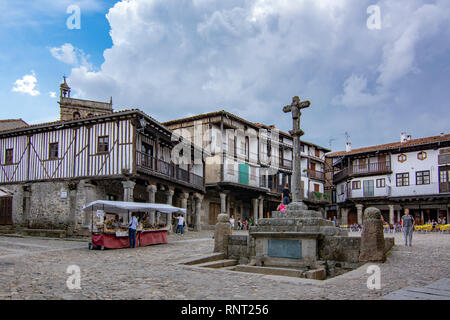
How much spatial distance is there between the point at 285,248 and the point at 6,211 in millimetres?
16877

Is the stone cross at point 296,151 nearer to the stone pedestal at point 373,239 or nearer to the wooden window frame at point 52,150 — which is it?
the stone pedestal at point 373,239

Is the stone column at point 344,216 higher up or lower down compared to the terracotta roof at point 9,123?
lower down

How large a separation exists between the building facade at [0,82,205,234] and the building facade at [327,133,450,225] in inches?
857

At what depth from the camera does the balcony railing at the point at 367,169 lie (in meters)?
34.6

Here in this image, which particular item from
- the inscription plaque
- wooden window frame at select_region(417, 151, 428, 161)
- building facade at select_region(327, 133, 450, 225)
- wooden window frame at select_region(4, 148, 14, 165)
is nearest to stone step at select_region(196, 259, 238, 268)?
the inscription plaque

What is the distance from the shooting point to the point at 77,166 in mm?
18141

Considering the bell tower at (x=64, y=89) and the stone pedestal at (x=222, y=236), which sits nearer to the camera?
the stone pedestal at (x=222, y=236)

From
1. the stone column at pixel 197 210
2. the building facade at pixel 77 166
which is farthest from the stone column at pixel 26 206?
the stone column at pixel 197 210

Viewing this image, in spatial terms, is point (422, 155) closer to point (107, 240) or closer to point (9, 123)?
point (107, 240)

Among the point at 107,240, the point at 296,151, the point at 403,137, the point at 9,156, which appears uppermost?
the point at 403,137

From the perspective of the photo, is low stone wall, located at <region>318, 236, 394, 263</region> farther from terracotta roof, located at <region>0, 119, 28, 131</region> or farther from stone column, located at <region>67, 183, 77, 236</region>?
terracotta roof, located at <region>0, 119, 28, 131</region>

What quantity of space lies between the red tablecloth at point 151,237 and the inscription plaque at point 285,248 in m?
6.44

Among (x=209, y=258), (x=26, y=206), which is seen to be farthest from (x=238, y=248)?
(x=26, y=206)

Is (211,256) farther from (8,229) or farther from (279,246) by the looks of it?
(8,229)
